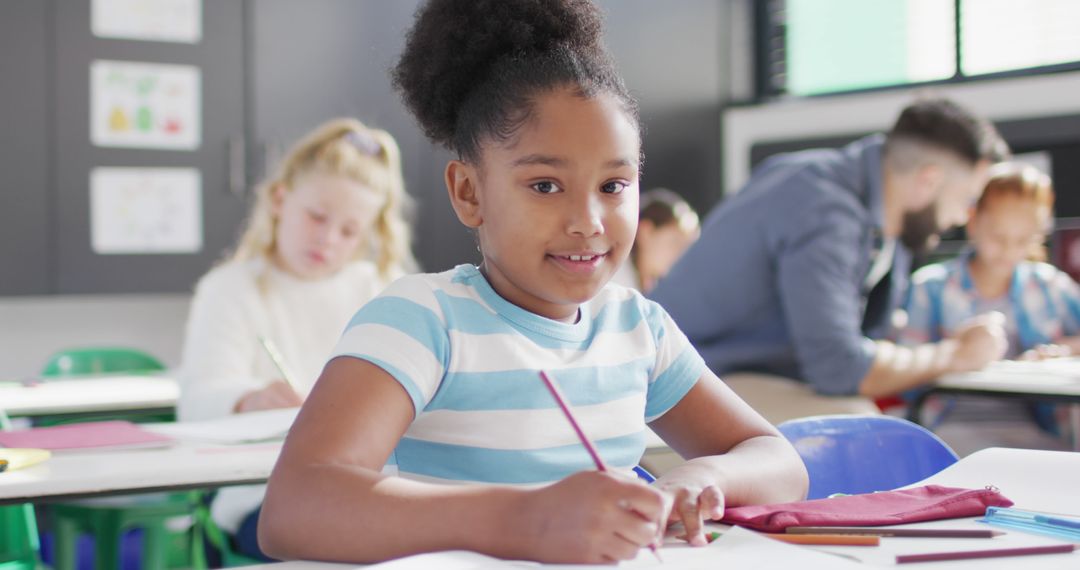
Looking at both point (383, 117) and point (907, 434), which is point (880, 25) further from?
point (907, 434)

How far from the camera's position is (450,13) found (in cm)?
108

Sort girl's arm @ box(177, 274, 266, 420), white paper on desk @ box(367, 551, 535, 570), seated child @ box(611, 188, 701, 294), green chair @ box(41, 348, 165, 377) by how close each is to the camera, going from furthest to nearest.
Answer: seated child @ box(611, 188, 701, 294) → green chair @ box(41, 348, 165, 377) → girl's arm @ box(177, 274, 266, 420) → white paper on desk @ box(367, 551, 535, 570)

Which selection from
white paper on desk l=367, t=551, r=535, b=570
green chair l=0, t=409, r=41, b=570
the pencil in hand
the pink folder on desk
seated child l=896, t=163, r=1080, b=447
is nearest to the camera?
white paper on desk l=367, t=551, r=535, b=570

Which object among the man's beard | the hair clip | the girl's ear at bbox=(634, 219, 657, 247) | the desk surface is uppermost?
the hair clip

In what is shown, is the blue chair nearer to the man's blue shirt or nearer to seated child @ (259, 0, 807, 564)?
seated child @ (259, 0, 807, 564)

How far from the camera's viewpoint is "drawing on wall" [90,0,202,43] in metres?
4.20

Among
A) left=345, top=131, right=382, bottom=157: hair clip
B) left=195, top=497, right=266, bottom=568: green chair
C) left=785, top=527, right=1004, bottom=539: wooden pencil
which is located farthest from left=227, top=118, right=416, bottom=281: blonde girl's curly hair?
left=785, top=527, right=1004, bottom=539: wooden pencil

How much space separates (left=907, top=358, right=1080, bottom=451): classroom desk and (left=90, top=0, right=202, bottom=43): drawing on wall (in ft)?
9.85

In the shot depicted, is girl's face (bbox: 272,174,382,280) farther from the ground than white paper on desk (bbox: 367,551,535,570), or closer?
farther from the ground

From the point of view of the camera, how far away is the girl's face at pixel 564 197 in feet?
3.28

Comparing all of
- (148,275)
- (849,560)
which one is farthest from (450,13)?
(148,275)

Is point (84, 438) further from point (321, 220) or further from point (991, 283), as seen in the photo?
point (991, 283)

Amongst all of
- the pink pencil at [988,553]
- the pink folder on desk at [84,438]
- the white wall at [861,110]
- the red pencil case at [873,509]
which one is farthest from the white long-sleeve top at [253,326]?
the white wall at [861,110]

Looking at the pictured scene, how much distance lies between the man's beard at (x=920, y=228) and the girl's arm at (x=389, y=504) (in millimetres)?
2005
